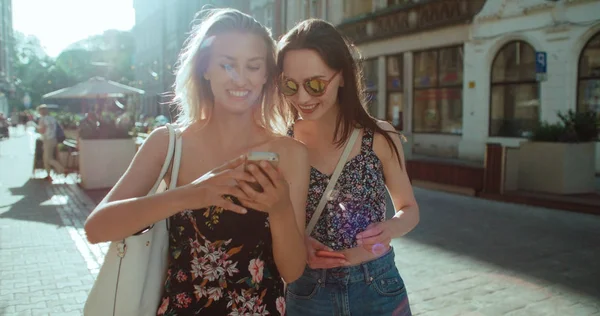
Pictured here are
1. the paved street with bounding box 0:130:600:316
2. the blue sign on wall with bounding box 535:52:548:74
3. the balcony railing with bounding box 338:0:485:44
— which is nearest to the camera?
the paved street with bounding box 0:130:600:316

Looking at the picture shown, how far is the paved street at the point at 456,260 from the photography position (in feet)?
15.6

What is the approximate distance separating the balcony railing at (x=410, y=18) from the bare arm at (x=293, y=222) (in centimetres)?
1472

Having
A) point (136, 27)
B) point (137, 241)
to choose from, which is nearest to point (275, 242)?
point (137, 241)

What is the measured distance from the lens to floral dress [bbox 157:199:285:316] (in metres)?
1.67

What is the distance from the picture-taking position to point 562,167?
10125 mm

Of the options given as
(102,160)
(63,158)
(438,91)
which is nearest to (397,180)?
(102,160)

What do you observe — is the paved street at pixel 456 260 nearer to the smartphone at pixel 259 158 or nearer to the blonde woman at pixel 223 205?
the blonde woman at pixel 223 205

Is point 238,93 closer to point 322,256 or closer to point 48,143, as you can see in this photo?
point 322,256

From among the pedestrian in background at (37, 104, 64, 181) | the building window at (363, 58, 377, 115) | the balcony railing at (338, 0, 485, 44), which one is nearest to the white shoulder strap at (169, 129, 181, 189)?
the pedestrian in background at (37, 104, 64, 181)

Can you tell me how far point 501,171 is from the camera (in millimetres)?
10508

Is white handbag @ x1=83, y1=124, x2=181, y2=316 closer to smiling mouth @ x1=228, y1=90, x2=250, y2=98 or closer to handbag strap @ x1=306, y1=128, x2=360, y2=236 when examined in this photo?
smiling mouth @ x1=228, y1=90, x2=250, y2=98

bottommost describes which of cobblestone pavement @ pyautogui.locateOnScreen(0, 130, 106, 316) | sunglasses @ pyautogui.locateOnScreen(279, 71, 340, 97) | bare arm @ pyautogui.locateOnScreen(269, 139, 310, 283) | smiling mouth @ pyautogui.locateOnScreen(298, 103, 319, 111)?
cobblestone pavement @ pyautogui.locateOnScreen(0, 130, 106, 316)

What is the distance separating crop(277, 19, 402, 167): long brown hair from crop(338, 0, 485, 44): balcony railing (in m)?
14.3

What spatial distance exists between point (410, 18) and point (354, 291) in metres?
19.4
